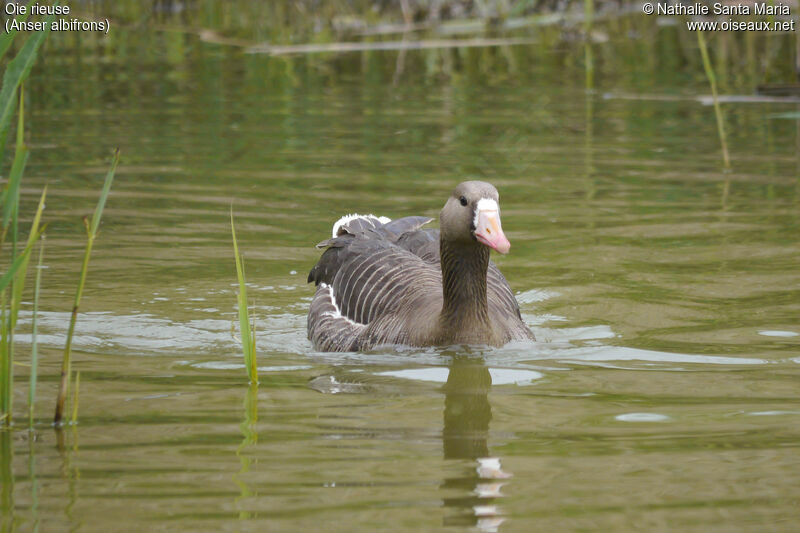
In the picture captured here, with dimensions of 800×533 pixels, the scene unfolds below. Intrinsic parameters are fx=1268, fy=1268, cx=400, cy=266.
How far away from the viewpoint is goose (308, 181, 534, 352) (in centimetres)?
752

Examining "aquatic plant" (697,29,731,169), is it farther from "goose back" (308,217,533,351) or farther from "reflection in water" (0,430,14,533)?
"reflection in water" (0,430,14,533)

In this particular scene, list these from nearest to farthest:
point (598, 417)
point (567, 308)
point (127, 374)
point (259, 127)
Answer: point (598, 417)
point (127, 374)
point (567, 308)
point (259, 127)

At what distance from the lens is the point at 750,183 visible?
12.4 meters

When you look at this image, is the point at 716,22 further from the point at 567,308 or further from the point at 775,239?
the point at 567,308

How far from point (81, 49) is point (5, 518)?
18.2 meters

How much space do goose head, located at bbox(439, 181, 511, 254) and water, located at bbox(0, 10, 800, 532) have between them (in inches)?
27.6

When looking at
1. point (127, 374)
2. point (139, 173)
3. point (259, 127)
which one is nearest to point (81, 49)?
point (259, 127)

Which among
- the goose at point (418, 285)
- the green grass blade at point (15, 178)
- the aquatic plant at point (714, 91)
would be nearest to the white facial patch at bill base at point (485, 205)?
the goose at point (418, 285)

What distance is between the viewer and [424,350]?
7602 mm

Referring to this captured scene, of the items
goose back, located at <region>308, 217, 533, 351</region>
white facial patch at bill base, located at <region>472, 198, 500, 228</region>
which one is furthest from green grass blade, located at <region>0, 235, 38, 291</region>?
goose back, located at <region>308, 217, 533, 351</region>

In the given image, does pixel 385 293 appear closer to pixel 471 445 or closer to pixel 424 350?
pixel 424 350

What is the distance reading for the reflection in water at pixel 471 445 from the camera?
462cm

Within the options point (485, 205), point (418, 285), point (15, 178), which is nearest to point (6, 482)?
point (15, 178)

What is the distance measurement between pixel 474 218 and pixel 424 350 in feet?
2.85
